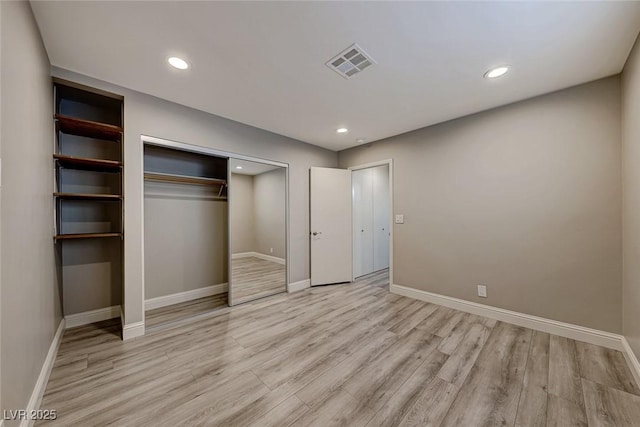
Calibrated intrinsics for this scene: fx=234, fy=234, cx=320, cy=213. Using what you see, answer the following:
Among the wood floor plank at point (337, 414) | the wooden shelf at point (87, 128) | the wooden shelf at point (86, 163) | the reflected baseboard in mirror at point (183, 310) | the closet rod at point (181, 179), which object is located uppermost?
the wooden shelf at point (87, 128)

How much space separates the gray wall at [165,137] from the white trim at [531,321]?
2142mm

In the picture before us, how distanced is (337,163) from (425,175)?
177 cm

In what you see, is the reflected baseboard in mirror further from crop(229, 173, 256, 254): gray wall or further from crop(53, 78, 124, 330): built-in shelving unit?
crop(229, 173, 256, 254): gray wall

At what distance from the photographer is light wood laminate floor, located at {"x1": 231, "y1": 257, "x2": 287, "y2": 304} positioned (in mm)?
3531

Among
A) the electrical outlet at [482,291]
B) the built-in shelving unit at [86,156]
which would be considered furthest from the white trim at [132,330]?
the electrical outlet at [482,291]

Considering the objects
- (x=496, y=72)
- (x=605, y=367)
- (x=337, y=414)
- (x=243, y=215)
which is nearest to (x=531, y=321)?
(x=605, y=367)

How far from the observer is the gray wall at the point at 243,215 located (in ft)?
11.8

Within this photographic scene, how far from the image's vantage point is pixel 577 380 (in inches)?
69.9

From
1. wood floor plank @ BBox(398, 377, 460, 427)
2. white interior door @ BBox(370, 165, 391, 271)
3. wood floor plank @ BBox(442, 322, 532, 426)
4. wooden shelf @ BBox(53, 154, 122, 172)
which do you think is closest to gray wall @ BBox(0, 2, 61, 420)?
wooden shelf @ BBox(53, 154, 122, 172)

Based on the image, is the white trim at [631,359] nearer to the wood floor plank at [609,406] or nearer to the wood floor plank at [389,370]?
the wood floor plank at [609,406]

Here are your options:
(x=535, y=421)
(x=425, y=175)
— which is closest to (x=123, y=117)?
(x=425, y=175)

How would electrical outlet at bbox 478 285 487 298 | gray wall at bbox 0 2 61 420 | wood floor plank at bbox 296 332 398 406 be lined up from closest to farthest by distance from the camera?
gray wall at bbox 0 2 61 420 < wood floor plank at bbox 296 332 398 406 < electrical outlet at bbox 478 285 487 298

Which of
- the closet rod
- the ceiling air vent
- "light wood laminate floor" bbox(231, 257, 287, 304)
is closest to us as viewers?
the ceiling air vent

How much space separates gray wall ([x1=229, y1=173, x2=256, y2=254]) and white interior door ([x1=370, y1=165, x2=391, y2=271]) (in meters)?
2.58
